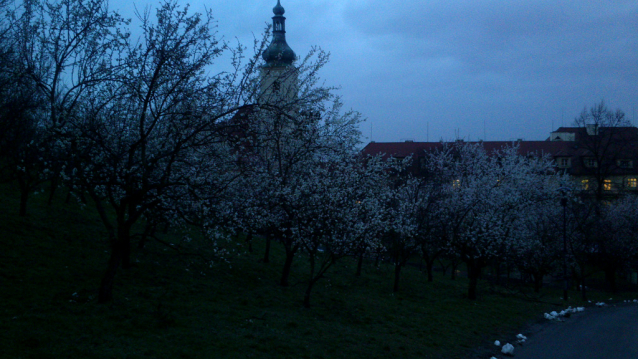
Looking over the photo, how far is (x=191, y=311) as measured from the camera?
12.4 metres

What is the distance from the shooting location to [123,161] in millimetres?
11758

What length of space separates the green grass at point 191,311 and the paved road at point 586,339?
3.87 feet

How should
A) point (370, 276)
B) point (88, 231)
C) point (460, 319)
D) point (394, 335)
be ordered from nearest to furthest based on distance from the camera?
point (394, 335) → point (460, 319) → point (88, 231) → point (370, 276)

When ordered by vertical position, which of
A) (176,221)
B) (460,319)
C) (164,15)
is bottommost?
(460,319)

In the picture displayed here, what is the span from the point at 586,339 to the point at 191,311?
12814 millimetres

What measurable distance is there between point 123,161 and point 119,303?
335cm

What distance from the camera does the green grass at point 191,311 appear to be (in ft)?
31.7

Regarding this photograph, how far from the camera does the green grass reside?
9664mm

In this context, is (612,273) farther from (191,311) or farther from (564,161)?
(191,311)

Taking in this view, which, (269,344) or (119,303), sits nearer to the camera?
(269,344)

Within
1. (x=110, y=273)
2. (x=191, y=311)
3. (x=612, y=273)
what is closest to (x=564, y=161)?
(x=612, y=273)

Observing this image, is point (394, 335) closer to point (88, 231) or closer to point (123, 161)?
point (123, 161)

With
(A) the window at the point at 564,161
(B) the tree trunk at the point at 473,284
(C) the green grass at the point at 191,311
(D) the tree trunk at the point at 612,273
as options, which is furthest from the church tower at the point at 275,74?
(A) the window at the point at 564,161

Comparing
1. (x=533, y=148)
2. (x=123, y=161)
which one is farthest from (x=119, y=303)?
(x=533, y=148)
